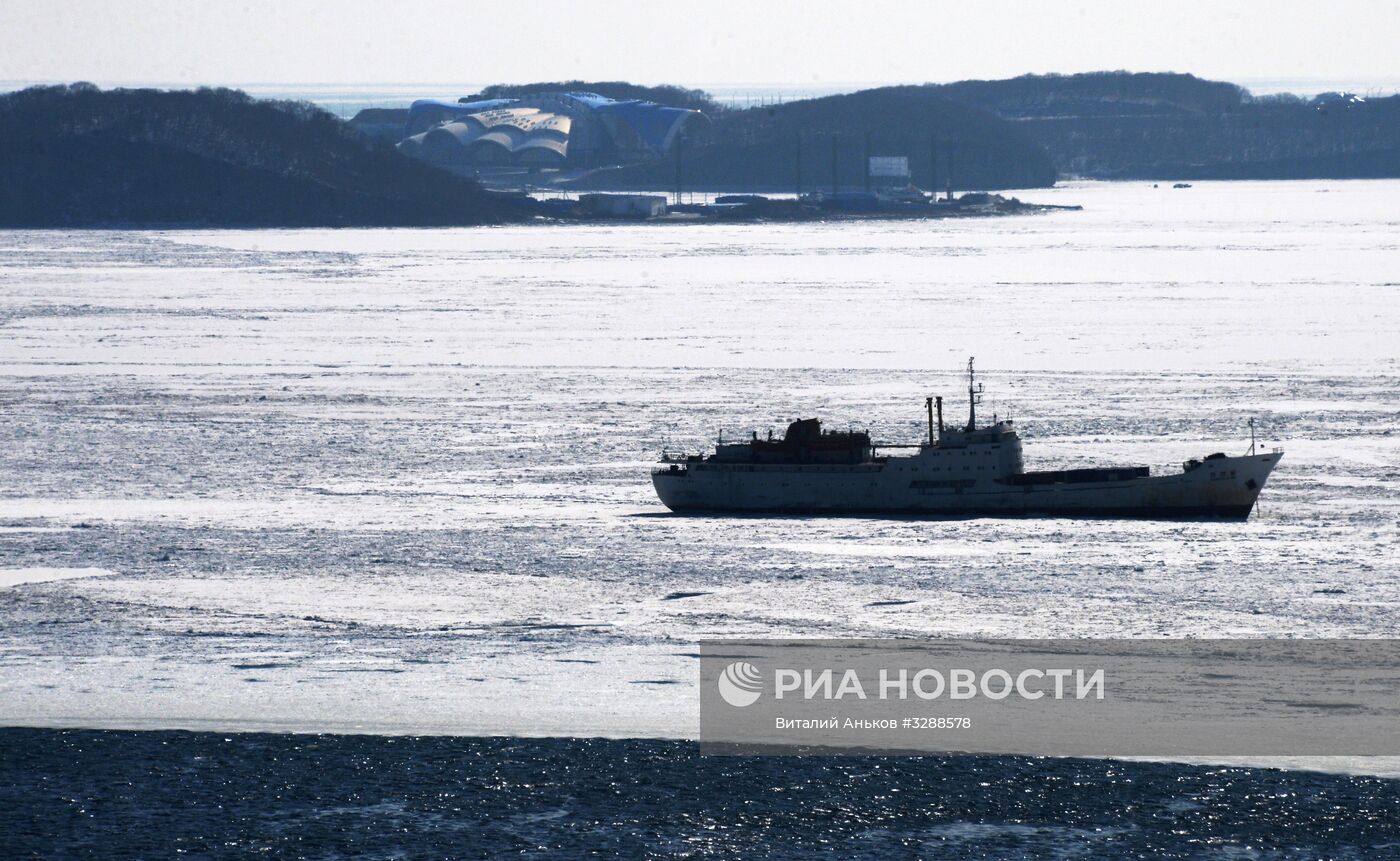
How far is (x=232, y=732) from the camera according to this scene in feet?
66.0

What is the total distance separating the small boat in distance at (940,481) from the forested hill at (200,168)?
110 m

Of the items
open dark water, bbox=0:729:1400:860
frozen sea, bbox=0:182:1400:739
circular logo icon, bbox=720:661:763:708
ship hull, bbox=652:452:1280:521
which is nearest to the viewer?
open dark water, bbox=0:729:1400:860

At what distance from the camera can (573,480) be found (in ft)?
118

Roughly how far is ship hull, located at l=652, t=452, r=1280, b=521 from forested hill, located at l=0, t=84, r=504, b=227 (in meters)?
110

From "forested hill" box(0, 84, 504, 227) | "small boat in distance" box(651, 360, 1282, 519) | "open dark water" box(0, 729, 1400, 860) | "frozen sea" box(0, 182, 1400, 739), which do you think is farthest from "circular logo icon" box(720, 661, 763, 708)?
"forested hill" box(0, 84, 504, 227)

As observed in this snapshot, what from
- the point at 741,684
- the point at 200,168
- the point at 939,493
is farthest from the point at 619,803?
the point at 200,168

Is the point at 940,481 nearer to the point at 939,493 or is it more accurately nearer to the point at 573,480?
the point at 939,493

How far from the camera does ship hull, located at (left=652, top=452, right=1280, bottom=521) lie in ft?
109

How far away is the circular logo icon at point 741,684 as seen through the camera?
68.8 ft

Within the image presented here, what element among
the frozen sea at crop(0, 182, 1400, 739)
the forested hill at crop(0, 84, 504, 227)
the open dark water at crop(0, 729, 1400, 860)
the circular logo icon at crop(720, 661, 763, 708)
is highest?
the forested hill at crop(0, 84, 504, 227)

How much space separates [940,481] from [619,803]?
17.7 metres

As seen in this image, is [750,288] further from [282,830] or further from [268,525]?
[282,830]

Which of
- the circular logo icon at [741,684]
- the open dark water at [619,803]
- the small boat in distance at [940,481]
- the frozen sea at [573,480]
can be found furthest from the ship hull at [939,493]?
the open dark water at [619,803]

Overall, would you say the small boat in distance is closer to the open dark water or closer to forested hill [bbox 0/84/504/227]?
the open dark water
